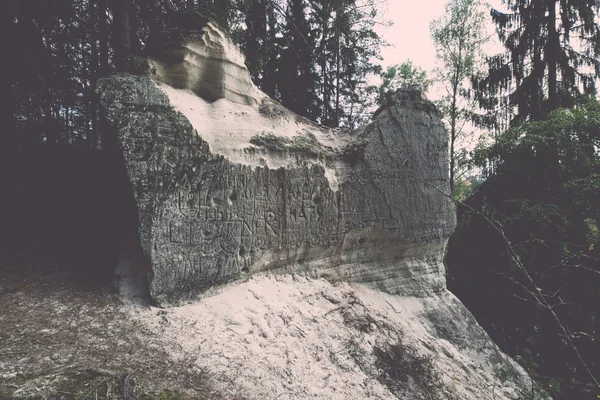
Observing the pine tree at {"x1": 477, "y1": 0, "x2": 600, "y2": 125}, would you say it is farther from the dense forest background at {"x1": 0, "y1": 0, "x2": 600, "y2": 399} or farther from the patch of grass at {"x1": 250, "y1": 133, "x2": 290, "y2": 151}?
the patch of grass at {"x1": 250, "y1": 133, "x2": 290, "y2": 151}

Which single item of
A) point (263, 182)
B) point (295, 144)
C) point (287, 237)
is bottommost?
point (287, 237)

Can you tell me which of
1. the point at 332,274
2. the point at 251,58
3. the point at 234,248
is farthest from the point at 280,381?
the point at 251,58

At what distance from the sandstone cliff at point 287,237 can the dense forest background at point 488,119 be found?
0.72 m

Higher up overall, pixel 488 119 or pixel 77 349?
pixel 488 119

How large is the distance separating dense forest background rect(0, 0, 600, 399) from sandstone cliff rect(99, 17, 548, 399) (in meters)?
0.72

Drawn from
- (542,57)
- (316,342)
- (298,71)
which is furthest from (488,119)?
(316,342)

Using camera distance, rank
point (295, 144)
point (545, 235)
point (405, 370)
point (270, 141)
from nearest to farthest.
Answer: point (405, 370) < point (270, 141) < point (295, 144) < point (545, 235)

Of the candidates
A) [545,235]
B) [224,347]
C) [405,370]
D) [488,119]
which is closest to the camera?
[224,347]

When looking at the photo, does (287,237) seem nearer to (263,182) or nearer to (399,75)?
(263,182)

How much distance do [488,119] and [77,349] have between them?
11246 mm

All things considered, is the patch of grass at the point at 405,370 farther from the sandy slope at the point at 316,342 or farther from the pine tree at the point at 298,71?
the pine tree at the point at 298,71

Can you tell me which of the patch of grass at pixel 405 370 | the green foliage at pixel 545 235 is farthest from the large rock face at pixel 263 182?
the green foliage at pixel 545 235

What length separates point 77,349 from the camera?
2441 millimetres

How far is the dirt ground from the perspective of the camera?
2.10 m
